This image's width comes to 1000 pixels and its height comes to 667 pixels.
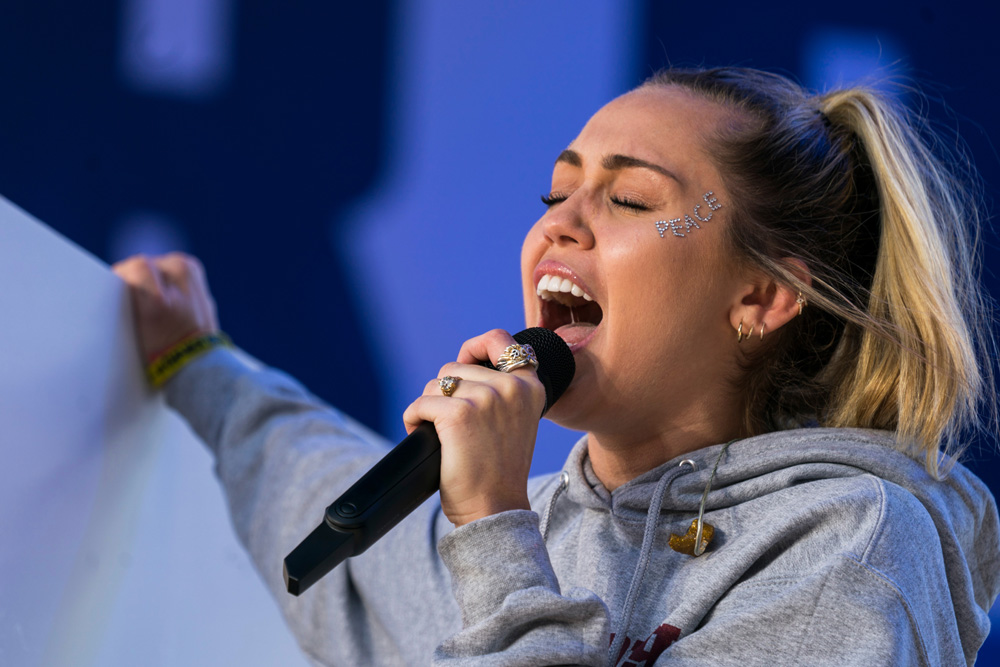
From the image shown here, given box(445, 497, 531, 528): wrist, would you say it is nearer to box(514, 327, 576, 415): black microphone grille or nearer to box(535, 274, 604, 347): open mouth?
box(514, 327, 576, 415): black microphone grille

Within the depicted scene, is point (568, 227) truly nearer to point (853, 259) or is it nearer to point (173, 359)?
point (853, 259)

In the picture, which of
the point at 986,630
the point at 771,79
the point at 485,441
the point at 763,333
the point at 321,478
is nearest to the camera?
the point at 485,441

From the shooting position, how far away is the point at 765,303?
1005 mm

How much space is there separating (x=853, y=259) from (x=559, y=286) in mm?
337

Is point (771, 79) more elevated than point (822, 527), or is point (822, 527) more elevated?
point (771, 79)

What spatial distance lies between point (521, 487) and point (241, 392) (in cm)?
70

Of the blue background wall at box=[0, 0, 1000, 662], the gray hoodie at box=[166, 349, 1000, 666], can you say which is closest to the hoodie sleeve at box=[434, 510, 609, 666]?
the gray hoodie at box=[166, 349, 1000, 666]

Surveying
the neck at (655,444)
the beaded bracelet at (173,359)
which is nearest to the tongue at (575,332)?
the neck at (655,444)

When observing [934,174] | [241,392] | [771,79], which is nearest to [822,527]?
[934,174]

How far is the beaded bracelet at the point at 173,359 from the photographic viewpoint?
1348mm

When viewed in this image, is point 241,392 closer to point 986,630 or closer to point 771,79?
point 771,79

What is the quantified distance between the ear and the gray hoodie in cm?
12

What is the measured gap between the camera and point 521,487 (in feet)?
2.63

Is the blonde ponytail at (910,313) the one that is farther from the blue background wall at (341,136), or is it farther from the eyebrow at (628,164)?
the blue background wall at (341,136)
